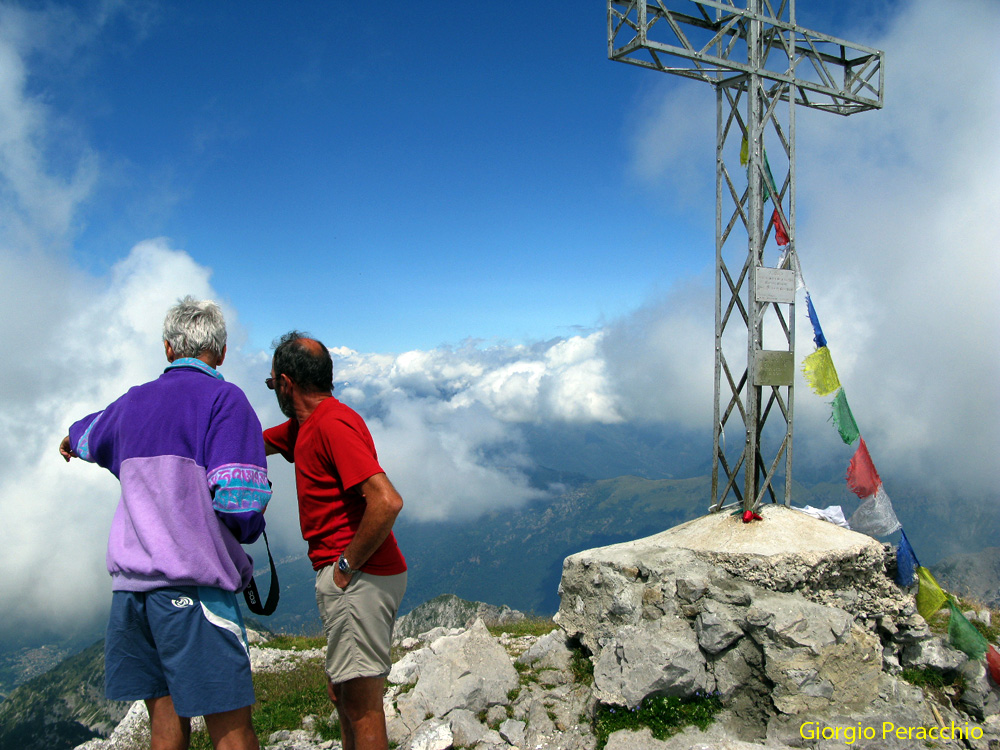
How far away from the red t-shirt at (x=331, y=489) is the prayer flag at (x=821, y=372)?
21.2ft

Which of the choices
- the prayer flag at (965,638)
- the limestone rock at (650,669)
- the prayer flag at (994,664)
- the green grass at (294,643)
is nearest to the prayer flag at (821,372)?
the prayer flag at (965,638)

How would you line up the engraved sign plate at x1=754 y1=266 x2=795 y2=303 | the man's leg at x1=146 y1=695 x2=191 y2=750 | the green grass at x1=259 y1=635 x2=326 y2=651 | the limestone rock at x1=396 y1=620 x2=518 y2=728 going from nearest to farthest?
the man's leg at x1=146 y1=695 x2=191 y2=750 → the limestone rock at x1=396 y1=620 x2=518 y2=728 → the engraved sign plate at x1=754 y1=266 x2=795 y2=303 → the green grass at x1=259 y1=635 x2=326 y2=651

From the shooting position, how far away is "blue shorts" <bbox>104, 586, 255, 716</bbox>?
9.71ft

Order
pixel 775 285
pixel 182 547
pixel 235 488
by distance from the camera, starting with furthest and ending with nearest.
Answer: pixel 775 285
pixel 235 488
pixel 182 547

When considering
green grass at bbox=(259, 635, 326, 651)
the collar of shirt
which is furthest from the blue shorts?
green grass at bbox=(259, 635, 326, 651)

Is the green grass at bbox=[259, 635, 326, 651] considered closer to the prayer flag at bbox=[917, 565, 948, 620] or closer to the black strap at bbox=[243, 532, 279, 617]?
the black strap at bbox=[243, 532, 279, 617]

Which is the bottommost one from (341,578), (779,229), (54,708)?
(54,708)

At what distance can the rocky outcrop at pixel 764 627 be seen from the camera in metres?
5.55

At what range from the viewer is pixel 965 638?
22.4 feet

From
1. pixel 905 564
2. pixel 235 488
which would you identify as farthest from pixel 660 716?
pixel 235 488

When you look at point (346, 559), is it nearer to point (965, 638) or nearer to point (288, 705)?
point (288, 705)

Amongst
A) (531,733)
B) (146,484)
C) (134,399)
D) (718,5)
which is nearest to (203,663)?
(146,484)

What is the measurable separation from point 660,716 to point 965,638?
162 inches

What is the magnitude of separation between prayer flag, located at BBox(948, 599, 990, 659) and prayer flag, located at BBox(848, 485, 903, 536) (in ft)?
3.50
